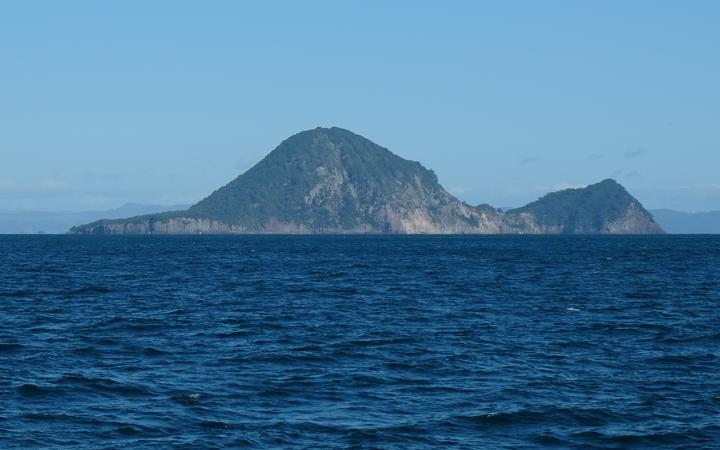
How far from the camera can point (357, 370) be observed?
45656 millimetres

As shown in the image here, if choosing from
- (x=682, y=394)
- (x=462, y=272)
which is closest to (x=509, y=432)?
(x=682, y=394)

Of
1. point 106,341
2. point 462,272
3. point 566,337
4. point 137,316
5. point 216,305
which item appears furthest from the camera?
point 462,272

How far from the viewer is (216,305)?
7725 centimetres

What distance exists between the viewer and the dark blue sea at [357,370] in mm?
34094

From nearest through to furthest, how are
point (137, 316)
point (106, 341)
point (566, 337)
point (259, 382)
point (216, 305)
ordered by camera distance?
1. point (259, 382)
2. point (106, 341)
3. point (566, 337)
4. point (137, 316)
5. point (216, 305)

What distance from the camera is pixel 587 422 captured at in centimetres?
3597

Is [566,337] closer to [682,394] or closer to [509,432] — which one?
[682,394]

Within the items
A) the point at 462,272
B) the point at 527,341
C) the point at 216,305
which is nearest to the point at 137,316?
the point at 216,305

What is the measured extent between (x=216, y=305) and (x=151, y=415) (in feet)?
136

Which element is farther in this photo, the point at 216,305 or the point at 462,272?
the point at 462,272

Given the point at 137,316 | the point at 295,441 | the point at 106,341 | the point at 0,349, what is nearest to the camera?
the point at 295,441

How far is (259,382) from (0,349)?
15154 mm

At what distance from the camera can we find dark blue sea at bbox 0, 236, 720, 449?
34.1 metres

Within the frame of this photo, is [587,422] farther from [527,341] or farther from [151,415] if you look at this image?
[527,341]
